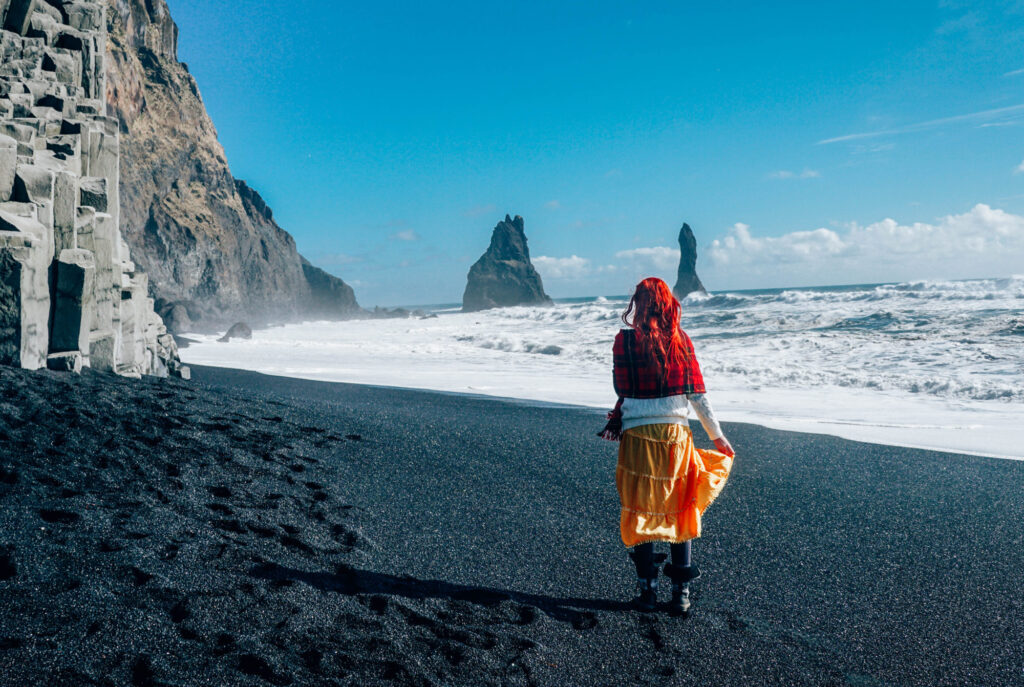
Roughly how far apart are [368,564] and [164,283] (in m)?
41.2

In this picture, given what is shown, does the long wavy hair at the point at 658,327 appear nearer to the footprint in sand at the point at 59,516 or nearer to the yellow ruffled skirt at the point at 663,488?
the yellow ruffled skirt at the point at 663,488

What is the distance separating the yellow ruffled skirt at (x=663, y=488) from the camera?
128 inches

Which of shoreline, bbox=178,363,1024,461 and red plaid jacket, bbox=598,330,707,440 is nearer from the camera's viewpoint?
red plaid jacket, bbox=598,330,707,440

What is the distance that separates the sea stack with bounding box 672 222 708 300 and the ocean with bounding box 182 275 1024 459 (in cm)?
4149

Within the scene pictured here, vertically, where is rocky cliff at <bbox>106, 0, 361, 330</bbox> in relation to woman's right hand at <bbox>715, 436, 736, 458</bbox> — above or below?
above

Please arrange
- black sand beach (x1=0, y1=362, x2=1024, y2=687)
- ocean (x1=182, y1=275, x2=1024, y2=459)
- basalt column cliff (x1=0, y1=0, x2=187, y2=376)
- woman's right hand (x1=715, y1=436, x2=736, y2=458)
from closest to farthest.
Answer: black sand beach (x1=0, y1=362, x2=1024, y2=687), woman's right hand (x1=715, y1=436, x2=736, y2=458), basalt column cliff (x1=0, y1=0, x2=187, y2=376), ocean (x1=182, y1=275, x2=1024, y2=459)

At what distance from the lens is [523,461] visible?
575 centimetres

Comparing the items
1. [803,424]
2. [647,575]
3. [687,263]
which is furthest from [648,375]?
[687,263]

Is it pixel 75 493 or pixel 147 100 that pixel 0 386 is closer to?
pixel 75 493

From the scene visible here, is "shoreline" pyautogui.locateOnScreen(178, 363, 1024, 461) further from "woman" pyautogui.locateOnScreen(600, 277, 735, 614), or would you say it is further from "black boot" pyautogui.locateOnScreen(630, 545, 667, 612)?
"black boot" pyautogui.locateOnScreen(630, 545, 667, 612)

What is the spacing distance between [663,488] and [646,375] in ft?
1.91

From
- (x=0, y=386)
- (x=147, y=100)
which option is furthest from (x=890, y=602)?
(x=147, y=100)

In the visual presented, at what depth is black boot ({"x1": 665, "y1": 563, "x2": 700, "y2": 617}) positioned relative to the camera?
3.27 metres

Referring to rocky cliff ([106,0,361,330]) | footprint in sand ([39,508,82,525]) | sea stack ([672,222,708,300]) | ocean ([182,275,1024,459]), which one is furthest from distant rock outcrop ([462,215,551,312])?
footprint in sand ([39,508,82,525])
